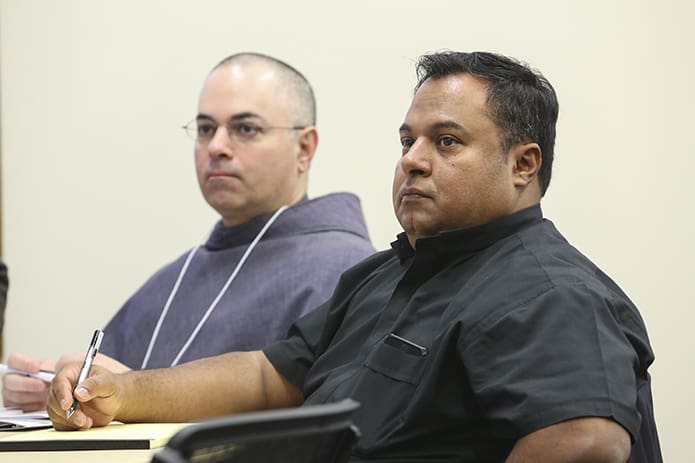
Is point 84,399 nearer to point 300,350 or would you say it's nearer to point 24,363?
point 300,350

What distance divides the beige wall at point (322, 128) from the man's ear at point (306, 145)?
1.02 ft

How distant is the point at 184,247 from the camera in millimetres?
3574

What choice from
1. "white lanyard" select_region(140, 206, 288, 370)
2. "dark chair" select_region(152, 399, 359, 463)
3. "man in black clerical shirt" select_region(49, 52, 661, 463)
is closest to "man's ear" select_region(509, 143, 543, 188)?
"man in black clerical shirt" select_region(49, 52, 661, 463)

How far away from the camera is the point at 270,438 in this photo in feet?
2.85

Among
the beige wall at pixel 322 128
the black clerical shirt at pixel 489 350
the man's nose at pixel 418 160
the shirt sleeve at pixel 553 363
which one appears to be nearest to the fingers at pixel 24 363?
the black clerical shirt at pixel 489 350

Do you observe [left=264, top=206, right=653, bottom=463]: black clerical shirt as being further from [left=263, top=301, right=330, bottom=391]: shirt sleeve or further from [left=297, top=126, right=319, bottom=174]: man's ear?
[left=297, top=126, right=319, bottom=174]: man's ear

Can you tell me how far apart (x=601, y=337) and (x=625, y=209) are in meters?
1.63

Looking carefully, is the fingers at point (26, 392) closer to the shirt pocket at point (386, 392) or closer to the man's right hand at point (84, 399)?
the man's right hand at point (84, 399)

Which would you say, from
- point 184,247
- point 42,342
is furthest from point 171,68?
point 42,342

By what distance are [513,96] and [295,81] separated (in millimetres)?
1338

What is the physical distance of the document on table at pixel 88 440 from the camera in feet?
5.12

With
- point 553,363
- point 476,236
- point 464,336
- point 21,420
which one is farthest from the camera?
point 21,420

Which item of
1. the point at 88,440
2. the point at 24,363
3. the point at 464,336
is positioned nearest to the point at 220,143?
the point at 24,363

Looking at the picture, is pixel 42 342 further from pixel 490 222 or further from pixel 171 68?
pixel 490 222
